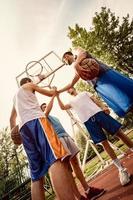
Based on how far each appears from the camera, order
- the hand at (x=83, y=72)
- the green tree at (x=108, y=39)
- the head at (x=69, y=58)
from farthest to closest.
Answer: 1. the green tree at (x=108, y=39)
2. the head at (x=69, y=58)
3. the hand at (x=83, y=72)

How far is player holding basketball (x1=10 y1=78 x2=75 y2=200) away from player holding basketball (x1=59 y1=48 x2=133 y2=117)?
73cm

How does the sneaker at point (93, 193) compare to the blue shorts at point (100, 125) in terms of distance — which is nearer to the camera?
the sneaker at point (93, 193)

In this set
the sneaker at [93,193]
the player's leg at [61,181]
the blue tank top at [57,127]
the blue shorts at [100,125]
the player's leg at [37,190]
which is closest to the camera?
the player's leg at [61,181]

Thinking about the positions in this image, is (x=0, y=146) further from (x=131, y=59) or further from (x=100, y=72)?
(x=100, y=72)

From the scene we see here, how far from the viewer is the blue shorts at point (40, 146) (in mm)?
3010

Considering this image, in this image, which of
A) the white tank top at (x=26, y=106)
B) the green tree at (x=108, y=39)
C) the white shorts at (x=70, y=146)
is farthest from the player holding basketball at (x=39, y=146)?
the green tree at (x=108, y=39)

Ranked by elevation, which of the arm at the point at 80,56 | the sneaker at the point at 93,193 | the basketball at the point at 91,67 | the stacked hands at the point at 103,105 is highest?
the arm at the point at 80,56

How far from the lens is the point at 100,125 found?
4.73 m

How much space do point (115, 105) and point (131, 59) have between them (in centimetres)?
2838

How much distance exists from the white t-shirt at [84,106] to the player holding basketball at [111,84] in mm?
854

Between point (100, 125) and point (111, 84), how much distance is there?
3.56 ft

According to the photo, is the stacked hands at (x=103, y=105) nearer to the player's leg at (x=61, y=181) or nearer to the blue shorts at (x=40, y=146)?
the blue shorts at (x=40, y=146)

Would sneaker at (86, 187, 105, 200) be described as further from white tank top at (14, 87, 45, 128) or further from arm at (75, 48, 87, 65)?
arm at (75, 48, 87, 65)

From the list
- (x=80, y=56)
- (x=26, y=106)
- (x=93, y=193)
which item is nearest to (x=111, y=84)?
(x=80, y=56)
